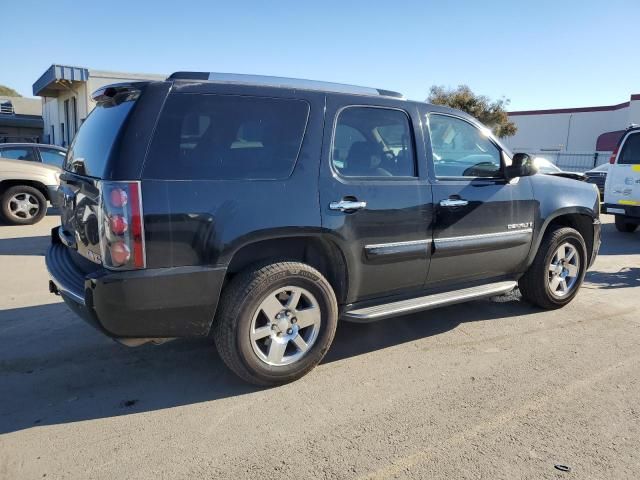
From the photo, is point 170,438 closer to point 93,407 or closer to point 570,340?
point 93,407

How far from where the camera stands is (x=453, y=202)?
4.09 m

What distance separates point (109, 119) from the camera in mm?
3311

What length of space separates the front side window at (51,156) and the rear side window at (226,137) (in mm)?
8461

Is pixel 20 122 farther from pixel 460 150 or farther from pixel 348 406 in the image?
pixel 348 406

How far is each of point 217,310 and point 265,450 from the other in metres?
0.92

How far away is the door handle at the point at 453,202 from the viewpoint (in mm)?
4035

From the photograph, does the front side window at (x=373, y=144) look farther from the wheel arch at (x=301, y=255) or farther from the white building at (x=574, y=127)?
the white building at (x=574, y=127)

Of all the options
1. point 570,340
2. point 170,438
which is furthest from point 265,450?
point 570,340

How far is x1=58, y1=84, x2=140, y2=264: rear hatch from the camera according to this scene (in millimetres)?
3053

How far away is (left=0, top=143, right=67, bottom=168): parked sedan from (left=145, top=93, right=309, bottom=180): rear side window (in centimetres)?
820

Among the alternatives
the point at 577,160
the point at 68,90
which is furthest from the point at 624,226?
the point at 68,90

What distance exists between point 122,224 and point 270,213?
87 cm

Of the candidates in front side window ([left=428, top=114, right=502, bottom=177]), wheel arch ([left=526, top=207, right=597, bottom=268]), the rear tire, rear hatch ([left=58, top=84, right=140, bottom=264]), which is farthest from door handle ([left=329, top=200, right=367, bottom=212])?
the rear tire

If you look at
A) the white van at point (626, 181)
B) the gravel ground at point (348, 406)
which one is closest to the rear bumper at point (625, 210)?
the white van at point (626, 181)
